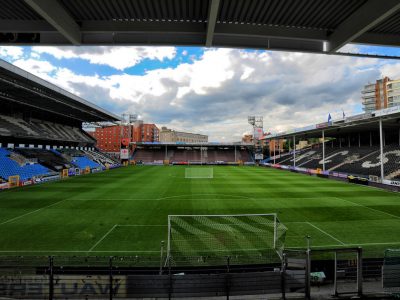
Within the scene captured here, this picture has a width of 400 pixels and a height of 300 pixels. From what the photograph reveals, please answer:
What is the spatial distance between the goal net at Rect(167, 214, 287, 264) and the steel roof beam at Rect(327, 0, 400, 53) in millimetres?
7267

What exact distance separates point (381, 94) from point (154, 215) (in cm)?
12822

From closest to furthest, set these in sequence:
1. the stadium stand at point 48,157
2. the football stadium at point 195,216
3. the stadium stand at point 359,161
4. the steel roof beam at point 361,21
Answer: the steel roof beam at point 361,21
the football stadium at point 195,216
the stadium stand at point 359,161
the stadium stand at point 48,157

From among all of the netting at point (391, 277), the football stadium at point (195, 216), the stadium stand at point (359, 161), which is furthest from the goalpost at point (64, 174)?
the stadium stand at point (359, 161)

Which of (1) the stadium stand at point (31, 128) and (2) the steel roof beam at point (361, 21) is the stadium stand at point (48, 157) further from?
(2) the steel roof beam at point (361, 21)

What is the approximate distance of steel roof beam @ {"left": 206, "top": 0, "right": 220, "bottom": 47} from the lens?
162 inches

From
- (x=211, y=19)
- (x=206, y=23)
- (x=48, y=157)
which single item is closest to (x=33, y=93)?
(x=48, y=157)

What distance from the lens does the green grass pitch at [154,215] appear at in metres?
11.7

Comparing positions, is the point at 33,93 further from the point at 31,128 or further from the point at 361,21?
the point at 361,21

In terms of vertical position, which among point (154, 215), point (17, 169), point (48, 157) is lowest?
point (154, 215)

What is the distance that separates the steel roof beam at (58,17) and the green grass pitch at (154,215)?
835 centimetres

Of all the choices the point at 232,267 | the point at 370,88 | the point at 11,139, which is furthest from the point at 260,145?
the point at 370,88

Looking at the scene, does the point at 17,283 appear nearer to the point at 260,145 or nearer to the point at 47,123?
the point at 47,123

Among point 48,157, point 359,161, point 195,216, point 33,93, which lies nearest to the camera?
point 195,216

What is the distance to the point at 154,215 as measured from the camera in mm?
16391
